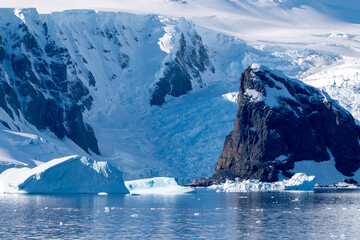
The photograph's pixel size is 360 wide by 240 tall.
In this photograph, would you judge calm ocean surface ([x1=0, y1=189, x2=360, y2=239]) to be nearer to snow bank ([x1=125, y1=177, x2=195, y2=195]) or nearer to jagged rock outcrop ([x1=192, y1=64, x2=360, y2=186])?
snow bank ([x1=125, y1=177, x2=195, y2=195])

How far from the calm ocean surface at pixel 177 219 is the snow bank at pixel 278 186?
36.9 meters

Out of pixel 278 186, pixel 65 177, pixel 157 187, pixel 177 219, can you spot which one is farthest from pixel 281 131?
pixel 177 219

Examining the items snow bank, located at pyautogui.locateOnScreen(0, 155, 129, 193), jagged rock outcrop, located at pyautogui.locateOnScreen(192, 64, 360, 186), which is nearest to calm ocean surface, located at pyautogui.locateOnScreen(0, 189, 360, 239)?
snow bank, located at pyautogui.locateOnScreen(0, 155, 129, 193)

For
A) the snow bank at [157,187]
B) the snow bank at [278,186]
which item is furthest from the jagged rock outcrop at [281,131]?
the snow bank at [157,187]

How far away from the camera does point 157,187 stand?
124m

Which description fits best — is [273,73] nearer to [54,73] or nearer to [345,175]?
[345,175]

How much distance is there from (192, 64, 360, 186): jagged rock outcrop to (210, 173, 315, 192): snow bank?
321 inches

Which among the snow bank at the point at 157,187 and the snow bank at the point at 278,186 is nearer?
the snow bank at the point at 157,187

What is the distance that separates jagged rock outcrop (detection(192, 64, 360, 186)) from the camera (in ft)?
497

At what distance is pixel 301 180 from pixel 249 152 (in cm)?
1900

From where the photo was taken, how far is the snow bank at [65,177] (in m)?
103

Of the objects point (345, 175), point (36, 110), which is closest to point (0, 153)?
point (36, 110)

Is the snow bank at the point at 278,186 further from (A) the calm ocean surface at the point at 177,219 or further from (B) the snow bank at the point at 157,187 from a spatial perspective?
(A) the calm ocean surface at the point at 177,219

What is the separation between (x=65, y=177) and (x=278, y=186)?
156 feet
